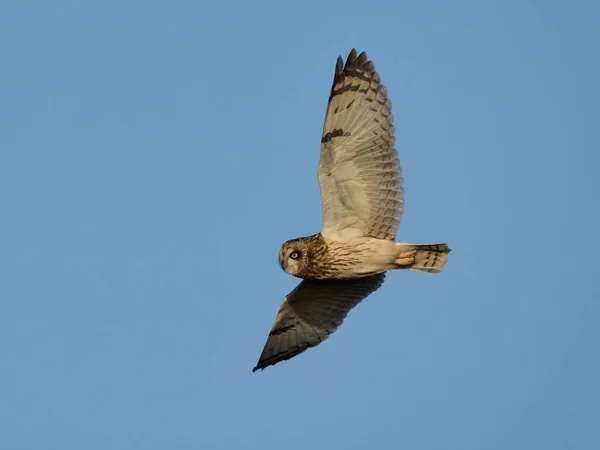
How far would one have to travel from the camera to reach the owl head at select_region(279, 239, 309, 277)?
439 inches

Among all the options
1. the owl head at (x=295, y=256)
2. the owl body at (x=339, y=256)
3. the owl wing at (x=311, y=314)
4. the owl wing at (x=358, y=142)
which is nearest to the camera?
the owl wing at (x=358, y=142)

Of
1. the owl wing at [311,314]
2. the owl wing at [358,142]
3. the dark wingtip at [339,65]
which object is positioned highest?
the dark wingtip at [339,65]

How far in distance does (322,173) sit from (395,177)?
31.5 inches

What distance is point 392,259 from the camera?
11094 mm

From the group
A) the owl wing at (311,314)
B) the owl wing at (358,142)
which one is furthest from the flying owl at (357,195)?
the owl wing at (311,314)

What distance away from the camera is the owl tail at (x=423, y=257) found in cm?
1106

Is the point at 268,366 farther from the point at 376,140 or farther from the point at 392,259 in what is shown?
the point at 376,140

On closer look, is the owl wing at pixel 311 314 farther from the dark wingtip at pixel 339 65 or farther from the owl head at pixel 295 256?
the dark wingtip at pixel 339 65

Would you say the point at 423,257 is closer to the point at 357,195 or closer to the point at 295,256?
the point at 357,195

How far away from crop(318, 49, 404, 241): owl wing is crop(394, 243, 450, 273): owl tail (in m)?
0.62

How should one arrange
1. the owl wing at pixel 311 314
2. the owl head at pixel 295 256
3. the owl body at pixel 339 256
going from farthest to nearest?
1. the owl wing at pixel 311 314
2. the owl head at pixel 295 256
3. the owl body at pixel 339 256

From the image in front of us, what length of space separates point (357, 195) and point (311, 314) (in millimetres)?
2168

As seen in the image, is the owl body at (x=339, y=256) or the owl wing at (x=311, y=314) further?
the owl wing at (x=311, y=314)

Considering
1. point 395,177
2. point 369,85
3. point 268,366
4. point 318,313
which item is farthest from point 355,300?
point 369,85
